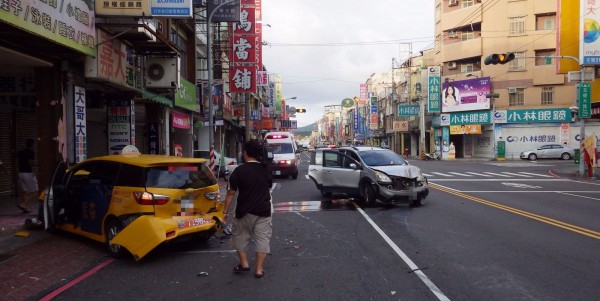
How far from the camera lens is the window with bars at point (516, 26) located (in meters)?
47.4

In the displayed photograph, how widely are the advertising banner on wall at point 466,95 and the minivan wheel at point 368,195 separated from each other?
126 feet

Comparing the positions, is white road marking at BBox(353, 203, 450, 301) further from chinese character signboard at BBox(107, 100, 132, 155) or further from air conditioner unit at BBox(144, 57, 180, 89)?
air conditioner unit at BBox(144, 57, 180, 89)

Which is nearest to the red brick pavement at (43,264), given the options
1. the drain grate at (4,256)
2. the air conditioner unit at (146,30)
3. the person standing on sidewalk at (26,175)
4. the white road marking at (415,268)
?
the drain grate at (4,256)

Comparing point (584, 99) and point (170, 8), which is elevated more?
point (170, 8)

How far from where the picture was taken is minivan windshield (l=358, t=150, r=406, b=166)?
45.7 feet

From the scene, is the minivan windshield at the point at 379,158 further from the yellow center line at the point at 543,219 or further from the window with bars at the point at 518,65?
the window with bars at the point at 518,65

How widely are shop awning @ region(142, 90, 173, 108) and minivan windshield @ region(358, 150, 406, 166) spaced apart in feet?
25.7

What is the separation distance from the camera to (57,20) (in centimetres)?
960

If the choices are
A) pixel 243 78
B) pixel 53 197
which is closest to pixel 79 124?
pixel 53 197

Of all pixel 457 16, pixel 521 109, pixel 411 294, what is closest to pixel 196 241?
pixel 411 294

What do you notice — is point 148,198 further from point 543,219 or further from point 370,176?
point 543,219

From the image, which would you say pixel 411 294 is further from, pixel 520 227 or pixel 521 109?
pixel 521 109

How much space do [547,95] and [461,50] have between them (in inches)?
375

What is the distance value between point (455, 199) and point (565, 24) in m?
22.8
